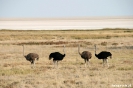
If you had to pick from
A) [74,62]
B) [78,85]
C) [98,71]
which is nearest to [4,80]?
[78,85]

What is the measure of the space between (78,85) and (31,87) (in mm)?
1765

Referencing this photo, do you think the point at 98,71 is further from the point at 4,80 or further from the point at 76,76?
the point at 4,80

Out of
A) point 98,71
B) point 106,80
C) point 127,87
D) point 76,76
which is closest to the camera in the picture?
point 127,87

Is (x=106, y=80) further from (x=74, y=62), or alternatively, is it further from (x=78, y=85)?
(x=74, y=62)

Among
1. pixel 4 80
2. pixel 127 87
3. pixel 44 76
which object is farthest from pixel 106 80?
pixel 4 80

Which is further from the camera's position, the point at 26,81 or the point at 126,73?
the point at 126,73

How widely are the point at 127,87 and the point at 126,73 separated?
3.97 meters

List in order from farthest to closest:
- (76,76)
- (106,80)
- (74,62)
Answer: (74,62) < (76,76) < (106,80)

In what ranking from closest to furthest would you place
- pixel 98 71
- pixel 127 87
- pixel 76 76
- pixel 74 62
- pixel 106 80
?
pixel 127 87, pixel 106 80, pixel 76 76, pixel 98 71, pixel 74 62

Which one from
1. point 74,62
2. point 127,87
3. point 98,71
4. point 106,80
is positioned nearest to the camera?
point 127,87

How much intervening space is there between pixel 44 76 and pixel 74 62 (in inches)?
240

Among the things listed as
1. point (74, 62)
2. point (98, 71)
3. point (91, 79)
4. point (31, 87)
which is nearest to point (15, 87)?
point (31, 87)

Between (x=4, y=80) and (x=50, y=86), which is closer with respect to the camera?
(x=50, y=86)

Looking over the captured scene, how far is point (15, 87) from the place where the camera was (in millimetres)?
14938
